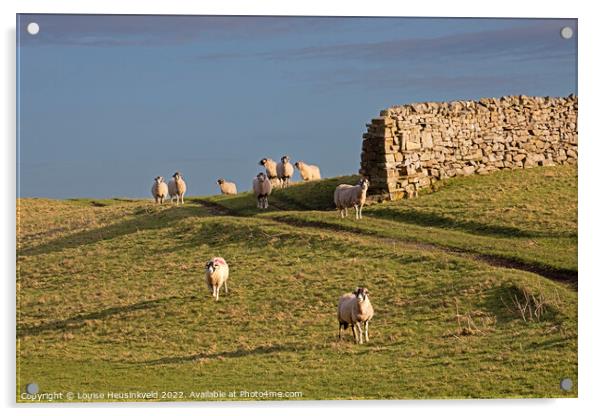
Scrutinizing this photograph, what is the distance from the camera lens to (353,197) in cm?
3712

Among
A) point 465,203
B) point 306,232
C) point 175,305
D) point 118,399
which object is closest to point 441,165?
point 465,203

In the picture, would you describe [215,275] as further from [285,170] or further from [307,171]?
[307,171]

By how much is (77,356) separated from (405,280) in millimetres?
9137

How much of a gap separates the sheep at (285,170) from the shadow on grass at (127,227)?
573 centimetres

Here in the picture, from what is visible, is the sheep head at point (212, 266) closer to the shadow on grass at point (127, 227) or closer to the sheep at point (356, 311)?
the sheep at point (356, 311)

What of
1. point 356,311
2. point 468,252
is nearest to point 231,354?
point 356,311

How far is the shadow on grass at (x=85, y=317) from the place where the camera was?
2739cm

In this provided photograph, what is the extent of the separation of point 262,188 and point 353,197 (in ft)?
16.8

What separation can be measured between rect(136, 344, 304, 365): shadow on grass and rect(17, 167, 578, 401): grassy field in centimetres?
5

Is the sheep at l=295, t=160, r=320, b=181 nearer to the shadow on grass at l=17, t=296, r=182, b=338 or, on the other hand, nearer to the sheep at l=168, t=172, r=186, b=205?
the sheep at l=168, t=172, r=186, b=205

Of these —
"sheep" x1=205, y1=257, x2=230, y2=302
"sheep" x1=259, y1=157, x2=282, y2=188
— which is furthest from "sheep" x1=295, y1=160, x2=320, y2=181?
"sheep" x1=205, y1=257, x2=230, y2=302

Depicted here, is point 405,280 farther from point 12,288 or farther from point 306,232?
point 12,288

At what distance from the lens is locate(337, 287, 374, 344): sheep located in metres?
24.2

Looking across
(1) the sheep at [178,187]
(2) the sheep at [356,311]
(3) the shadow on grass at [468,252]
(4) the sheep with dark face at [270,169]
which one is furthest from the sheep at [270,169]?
(2) the sheep at [356,311]
